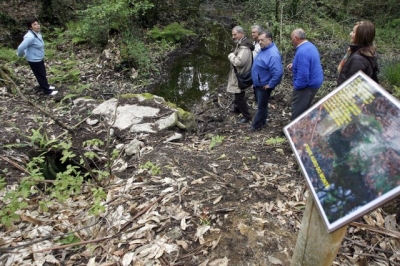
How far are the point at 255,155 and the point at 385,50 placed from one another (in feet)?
29.3

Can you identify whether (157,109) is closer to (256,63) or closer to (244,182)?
(256,63)

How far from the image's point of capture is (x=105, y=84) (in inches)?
341

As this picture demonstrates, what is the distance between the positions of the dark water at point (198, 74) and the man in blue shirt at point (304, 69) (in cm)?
397

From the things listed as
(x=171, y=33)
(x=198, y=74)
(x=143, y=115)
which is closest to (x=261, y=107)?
(x=143, y=115)

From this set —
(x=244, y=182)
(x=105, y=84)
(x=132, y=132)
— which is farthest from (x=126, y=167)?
(x=105, y=84)

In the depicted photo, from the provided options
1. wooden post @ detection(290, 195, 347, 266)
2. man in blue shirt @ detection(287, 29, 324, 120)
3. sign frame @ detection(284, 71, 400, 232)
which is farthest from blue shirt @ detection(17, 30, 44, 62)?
wooden post @ detection(290, 195, 347, 266)

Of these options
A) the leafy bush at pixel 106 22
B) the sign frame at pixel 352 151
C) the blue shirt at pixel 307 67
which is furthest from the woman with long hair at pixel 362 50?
the leafy bush at pixel 106 22

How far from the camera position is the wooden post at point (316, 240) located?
1915 millimetres

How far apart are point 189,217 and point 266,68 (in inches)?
122

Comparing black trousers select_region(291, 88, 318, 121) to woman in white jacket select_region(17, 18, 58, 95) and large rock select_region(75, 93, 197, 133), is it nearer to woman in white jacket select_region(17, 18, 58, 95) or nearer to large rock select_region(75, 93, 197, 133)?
large rock select_region(75, 93, 197, 133)

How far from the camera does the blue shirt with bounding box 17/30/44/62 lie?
6504 mm

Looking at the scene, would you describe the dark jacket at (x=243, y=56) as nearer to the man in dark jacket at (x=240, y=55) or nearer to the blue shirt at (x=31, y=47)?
the man in dark jacket at (x=240, y=55)

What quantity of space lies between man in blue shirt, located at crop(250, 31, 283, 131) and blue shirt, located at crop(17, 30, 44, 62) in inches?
193

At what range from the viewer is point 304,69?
4.52 m
